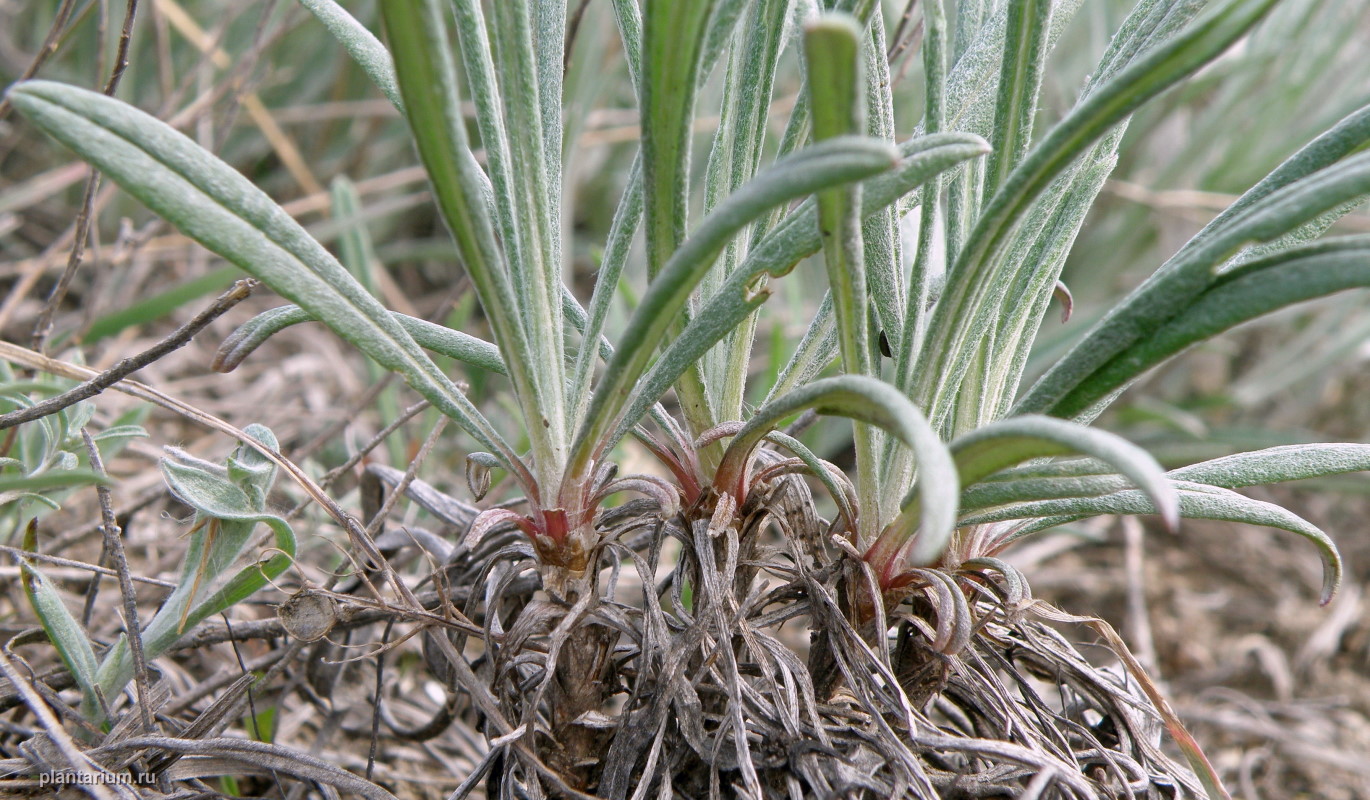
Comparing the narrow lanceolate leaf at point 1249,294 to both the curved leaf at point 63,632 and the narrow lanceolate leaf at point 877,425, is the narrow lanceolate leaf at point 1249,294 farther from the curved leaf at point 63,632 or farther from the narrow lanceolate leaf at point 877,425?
the curved leaf at point 63,632

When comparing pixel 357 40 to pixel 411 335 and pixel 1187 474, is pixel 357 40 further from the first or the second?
pixel 1187 474

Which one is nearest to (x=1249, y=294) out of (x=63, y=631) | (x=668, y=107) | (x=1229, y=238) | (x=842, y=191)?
(x=1229, y=238)

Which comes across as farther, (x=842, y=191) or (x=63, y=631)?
(x=63, y=631)

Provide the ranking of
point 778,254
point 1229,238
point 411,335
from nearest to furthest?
point 1229,238, point 778,254, point 411,335

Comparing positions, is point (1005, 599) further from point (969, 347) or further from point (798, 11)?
point (798, 11)

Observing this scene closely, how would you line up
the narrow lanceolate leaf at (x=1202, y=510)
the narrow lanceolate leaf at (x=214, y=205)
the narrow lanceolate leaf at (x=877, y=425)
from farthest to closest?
the narrow lanceolate leaf at (x=1202, y=510)
the narrow lanceolate leaf at (x=214, y=205)
the narrow lanceolate leaf at (x=877, y=425)

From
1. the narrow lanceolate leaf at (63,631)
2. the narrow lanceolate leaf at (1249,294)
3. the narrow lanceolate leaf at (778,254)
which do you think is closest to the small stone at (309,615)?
the narrow lanceolate leaf at (63,631)

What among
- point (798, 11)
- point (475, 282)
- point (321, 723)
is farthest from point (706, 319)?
point (321, 723)

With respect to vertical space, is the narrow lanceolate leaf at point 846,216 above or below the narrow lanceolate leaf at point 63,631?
above

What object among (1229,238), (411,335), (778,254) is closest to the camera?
(1229,238)
